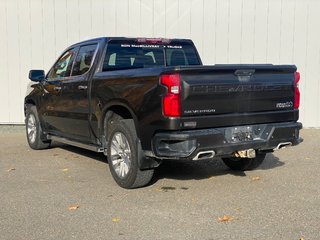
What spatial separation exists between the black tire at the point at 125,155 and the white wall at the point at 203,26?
5.97 m

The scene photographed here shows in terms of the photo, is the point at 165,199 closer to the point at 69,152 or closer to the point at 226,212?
the point at 226,212

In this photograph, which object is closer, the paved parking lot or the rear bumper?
the paved parking lot

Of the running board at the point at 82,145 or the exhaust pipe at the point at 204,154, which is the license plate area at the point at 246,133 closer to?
the exhaust pipe at the point at 204,154

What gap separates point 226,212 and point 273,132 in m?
1.20

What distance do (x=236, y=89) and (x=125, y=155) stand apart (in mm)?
1560

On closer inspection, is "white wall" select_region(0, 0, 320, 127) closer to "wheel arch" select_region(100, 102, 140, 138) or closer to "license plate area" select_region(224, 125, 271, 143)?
"wheel arch" select_region(100, 102, 140, 138)

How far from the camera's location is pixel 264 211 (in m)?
4.85

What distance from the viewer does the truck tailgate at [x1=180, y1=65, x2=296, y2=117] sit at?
4867 millimetres

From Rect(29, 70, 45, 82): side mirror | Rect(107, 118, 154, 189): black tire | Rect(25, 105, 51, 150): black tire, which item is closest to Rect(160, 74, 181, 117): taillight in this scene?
Rect(107, 118, 154, 189): black tire

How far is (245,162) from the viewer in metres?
6.61

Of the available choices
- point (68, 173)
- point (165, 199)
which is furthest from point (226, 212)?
point (68, 173)

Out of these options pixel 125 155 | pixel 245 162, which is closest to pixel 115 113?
pixel 125 155

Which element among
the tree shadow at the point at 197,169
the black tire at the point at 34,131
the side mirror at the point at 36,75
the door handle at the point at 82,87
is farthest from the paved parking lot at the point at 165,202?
the side mirror at the point at 36,75

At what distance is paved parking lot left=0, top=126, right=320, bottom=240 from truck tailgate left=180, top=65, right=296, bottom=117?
1.02 meters
